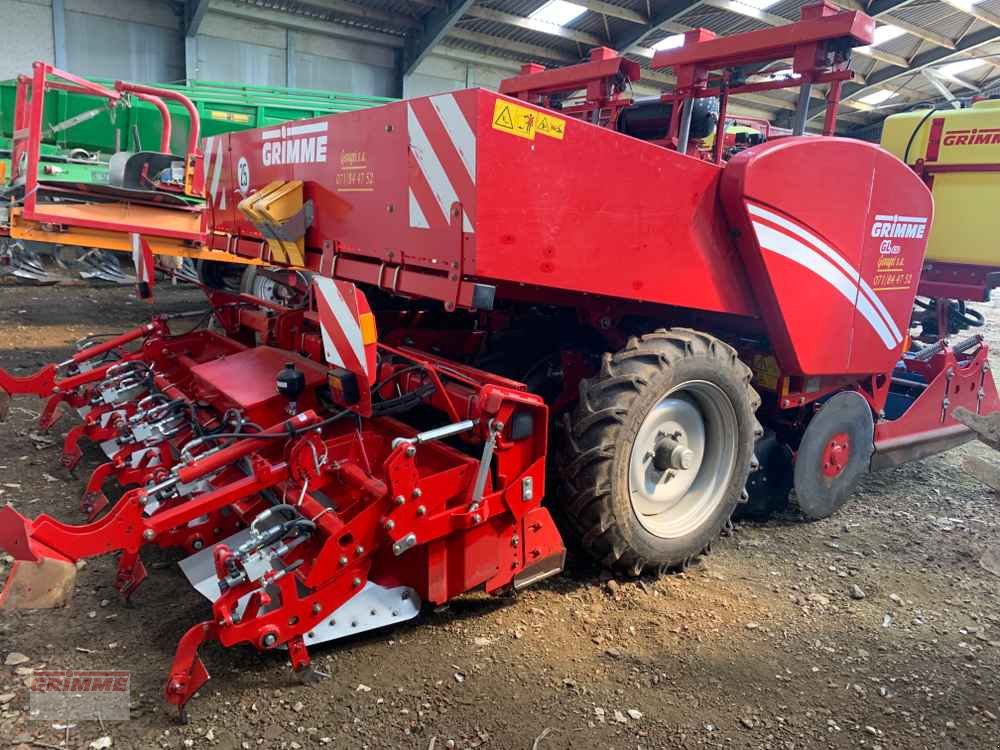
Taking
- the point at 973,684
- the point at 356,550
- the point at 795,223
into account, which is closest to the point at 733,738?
the point at 973,684

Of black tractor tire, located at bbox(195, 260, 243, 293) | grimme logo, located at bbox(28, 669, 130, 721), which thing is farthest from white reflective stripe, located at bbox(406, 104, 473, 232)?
black tractor tire, located at bbox(195, 260, 243, 293)

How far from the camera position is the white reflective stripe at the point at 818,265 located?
3012 mm

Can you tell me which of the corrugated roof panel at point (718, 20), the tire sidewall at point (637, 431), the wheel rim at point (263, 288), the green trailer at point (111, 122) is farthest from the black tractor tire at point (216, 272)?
the corrugated roof panel at point (718, 20)

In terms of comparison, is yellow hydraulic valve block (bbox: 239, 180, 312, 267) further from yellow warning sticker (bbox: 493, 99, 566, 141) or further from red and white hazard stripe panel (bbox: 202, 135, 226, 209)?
yellow warning sticker (bbox: 493, 99, 566, 141)

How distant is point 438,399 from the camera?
2713 mm

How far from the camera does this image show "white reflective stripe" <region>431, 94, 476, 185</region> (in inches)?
89.2

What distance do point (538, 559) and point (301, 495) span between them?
93 cm

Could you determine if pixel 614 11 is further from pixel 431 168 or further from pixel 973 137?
pixel 431 168

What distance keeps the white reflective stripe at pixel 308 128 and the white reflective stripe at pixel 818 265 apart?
6.00 ft

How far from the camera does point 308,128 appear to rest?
3.15 metres

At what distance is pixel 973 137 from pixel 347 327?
4267 millimetres

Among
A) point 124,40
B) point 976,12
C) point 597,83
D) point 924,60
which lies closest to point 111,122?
point 124,40

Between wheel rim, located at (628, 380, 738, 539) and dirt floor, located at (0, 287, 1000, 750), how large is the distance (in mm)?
268

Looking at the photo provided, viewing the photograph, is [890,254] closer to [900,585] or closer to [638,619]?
[900,585]
